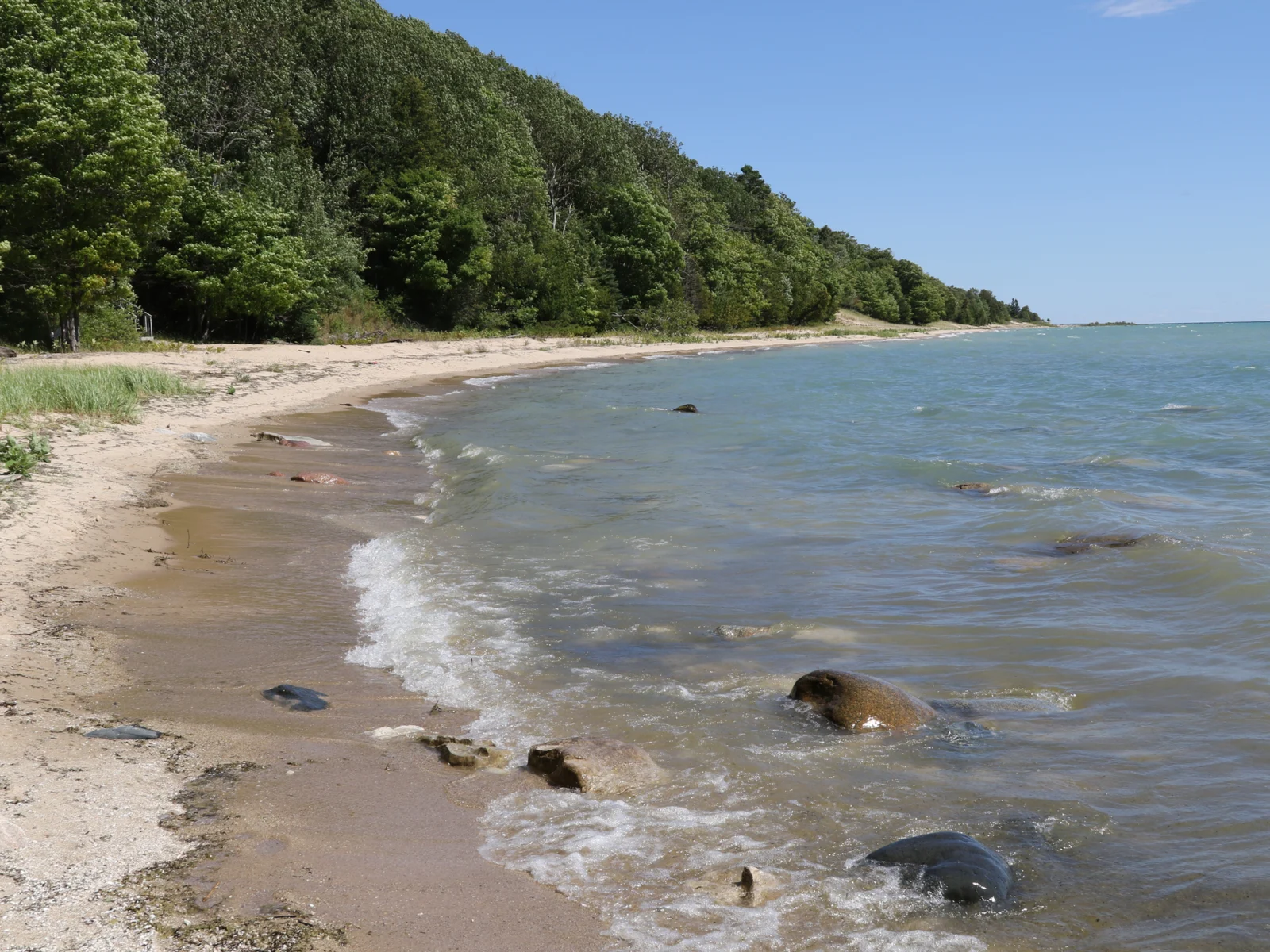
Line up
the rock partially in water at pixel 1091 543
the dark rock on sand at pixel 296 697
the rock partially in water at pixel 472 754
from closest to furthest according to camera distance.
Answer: the rock partially in water at pixel 472 754 → the dark rock on sand at pixel 296 697 → the rock partially in water at pixel 1091 543

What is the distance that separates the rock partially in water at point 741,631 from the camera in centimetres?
772

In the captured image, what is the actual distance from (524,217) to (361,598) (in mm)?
51984

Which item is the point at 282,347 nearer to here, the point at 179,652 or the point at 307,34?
the point at 307,34

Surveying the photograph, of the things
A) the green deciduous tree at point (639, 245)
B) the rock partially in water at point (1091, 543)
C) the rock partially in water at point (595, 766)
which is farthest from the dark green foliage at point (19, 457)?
the green deciduous tree at point (639, 245)

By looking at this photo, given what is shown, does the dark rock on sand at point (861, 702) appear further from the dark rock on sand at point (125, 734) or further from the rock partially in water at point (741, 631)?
the dark rock on sand at point (125, 734)

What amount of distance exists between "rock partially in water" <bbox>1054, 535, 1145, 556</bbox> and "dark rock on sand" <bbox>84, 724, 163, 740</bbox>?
28.9 ft

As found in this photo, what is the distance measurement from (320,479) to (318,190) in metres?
33.4

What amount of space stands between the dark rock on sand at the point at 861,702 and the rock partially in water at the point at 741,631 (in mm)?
1501

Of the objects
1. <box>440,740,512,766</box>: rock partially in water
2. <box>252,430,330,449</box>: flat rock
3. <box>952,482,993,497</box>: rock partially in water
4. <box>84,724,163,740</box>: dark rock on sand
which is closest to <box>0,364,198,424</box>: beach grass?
<box>252,430,330,449</box>: flat rock

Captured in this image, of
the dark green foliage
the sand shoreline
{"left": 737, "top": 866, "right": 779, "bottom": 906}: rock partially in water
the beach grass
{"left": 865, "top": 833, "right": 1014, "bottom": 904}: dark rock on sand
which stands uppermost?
the beach grass

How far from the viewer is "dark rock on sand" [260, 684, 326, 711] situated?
5.79 m

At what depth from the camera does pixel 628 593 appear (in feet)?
29.3

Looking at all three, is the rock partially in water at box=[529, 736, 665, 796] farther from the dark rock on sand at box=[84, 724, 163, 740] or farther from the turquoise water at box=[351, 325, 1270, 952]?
the dark rock on sand at box=[84, 724, 163, 740]

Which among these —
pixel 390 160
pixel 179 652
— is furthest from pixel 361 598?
pixel 390 160
